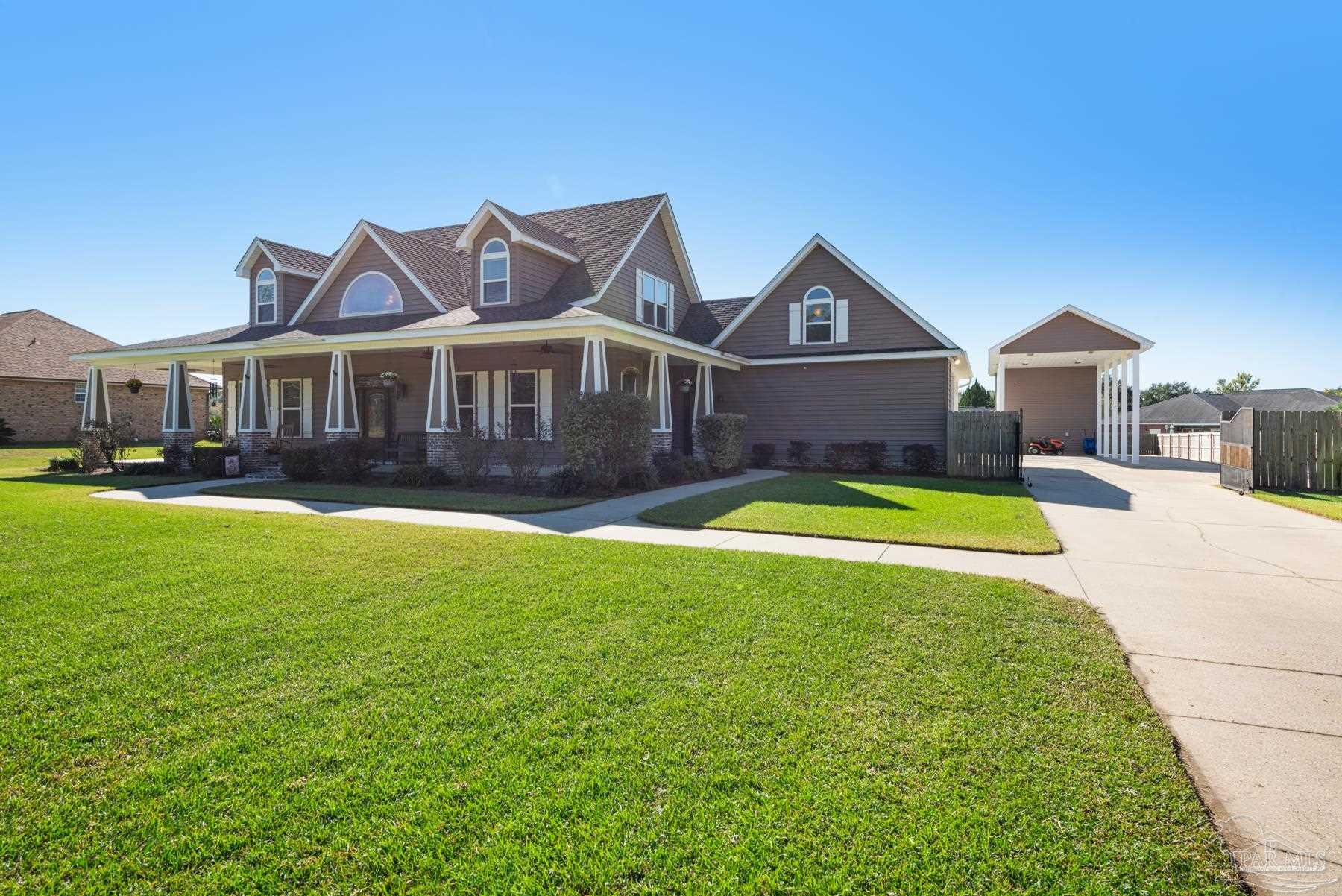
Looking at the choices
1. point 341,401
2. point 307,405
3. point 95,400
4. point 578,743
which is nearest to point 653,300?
point 341,401

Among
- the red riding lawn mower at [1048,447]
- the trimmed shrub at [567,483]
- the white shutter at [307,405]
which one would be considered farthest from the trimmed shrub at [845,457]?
the white shutter at [307,405]

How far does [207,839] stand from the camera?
2271mm

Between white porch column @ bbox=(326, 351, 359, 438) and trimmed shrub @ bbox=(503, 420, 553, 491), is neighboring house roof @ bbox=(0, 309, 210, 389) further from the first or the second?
trimmed shrub @ bbox=(503, 420, 553, 491)

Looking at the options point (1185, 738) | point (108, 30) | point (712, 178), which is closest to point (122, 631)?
point (1185, 738)

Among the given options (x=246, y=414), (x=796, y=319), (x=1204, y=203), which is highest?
(x=1204, y=203)

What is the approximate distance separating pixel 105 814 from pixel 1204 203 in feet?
75.1

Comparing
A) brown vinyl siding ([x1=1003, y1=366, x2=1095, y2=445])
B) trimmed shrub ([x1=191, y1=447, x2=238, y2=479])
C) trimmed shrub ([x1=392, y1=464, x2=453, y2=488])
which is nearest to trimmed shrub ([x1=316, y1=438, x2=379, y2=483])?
trimmed shrub ([x1=392, y1=464, x2=453, y2=488])

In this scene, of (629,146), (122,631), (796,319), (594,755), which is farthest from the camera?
(796,319)

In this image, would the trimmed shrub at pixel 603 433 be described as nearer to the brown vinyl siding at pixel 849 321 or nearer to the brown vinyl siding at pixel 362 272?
the brown vinyl siding at pixel 362 272

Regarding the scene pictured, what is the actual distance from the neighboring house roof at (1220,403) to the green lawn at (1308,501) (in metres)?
29.9

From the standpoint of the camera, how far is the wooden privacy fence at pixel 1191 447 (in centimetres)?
2395

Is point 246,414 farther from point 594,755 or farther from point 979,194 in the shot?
point 979,194

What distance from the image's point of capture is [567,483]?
12.1m

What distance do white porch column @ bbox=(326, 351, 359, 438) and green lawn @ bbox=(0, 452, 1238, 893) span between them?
10530mm
